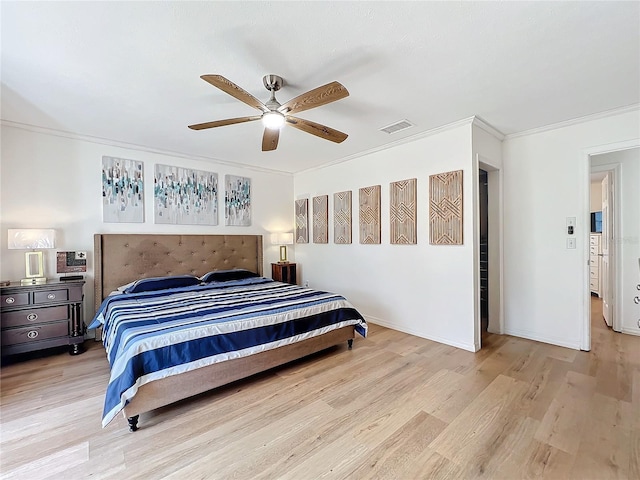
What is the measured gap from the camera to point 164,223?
411 centimetres

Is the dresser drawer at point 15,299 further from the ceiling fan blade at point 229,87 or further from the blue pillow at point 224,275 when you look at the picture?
the ceiling fan blade at point 229,87

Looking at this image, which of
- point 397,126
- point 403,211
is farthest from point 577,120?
point 403,211

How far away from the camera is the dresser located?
283 cm

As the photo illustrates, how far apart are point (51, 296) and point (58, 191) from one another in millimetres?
1257

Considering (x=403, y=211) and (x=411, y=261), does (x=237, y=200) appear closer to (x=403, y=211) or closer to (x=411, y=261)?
(x=403, y=211)

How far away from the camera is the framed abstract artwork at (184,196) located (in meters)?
4.07

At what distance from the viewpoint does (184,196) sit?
4.27 m

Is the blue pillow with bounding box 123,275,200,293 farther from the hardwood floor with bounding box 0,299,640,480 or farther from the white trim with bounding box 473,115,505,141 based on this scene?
the white trim with bounding box 473,115,505,141

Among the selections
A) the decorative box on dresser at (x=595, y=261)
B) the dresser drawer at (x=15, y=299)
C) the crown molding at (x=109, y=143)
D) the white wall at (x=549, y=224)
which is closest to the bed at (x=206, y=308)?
the dresser drawer at (x=15, y=299)

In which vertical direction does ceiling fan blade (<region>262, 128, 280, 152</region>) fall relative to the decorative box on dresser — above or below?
above

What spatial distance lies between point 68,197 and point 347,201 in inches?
142

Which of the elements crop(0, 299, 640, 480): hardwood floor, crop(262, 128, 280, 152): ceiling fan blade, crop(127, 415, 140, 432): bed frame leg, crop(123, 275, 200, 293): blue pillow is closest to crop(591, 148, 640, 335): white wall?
crop(0, 299, 640, 480): hardwood floor

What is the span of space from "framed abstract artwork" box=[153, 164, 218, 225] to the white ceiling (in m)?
1.04

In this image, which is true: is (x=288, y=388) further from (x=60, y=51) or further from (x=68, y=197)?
(x=68, y=197)
